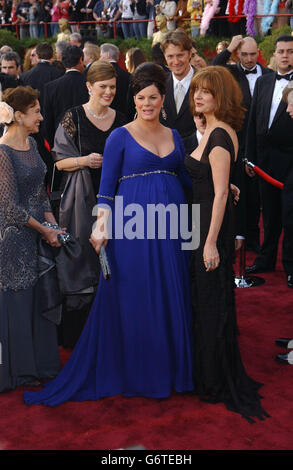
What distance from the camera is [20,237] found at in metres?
3.57

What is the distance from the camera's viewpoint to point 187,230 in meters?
3.48

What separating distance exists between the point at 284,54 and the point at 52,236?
2.96 meters

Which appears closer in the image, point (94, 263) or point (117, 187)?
point (117, 187)

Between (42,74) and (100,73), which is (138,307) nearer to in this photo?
(100,73)

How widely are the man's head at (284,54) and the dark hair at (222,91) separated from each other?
2.34m

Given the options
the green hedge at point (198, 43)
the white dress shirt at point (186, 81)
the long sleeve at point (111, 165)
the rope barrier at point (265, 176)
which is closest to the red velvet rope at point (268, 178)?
the rope barrier at point (265, 176)

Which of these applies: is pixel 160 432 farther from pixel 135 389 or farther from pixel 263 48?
pixel 263 48

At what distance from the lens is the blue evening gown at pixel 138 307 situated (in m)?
3.38

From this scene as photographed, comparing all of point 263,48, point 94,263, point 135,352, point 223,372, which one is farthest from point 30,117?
point 263,48

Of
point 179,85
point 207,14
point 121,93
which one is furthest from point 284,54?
point 207,14

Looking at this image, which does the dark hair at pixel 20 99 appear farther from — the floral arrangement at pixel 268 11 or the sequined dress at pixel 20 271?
the floral arrangement at pixel 268 11

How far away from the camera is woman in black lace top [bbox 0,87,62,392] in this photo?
137 inches
